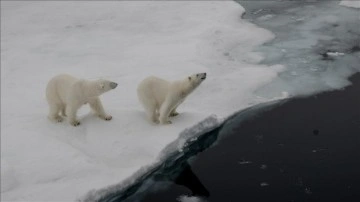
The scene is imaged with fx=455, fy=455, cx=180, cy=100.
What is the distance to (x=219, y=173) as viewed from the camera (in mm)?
5387

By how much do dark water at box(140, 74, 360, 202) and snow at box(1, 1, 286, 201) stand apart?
0.58 metres

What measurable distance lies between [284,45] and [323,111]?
338 cm

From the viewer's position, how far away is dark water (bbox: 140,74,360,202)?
4984mm

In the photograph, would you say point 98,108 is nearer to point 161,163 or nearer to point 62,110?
point 62,110

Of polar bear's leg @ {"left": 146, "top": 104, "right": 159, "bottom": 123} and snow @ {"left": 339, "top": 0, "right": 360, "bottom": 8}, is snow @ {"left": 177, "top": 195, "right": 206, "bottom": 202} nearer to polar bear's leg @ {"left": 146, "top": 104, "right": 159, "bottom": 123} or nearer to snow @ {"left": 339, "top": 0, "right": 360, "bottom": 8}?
polar bear's leg @ {"left": 146, "top": 104, "right": 159, "bottom": 123}

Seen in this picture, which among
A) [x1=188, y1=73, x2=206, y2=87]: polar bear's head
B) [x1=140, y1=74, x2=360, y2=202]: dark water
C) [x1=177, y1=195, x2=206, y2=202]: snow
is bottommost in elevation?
[x1=177, y1=195, x2=206, y2=202]: snow

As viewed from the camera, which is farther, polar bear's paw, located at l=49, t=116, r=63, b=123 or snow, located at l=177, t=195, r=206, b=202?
polar bear's paw, located at l=49, t=116, r=63, b=123

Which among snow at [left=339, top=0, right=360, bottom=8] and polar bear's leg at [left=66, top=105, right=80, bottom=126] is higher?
polar bear's leg at [left=66, top=105, right=80, bottom=126]

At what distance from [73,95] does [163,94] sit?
4.07 ft

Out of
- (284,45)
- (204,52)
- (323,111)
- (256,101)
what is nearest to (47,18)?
(204,52)

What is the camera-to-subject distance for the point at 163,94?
627 cm

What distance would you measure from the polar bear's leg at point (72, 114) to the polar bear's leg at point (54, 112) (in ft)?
0.90

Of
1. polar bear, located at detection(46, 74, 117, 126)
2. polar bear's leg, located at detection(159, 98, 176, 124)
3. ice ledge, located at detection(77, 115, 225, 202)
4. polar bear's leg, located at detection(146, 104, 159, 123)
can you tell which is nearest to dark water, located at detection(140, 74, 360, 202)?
ice ledge, located at detection(77, 115, 225, 202)

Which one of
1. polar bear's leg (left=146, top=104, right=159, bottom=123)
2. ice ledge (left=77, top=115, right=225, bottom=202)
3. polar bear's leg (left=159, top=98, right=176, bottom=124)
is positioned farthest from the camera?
polar bear's leg (left=146, top=104, right=159, bottom=123)
